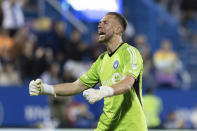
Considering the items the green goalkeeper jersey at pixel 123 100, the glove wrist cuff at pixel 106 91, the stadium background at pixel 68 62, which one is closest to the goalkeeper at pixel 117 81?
the green goalkeeper jersey at pixel 123 100

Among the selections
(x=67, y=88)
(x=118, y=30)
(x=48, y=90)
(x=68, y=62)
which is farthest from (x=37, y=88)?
(x=68, y=62)

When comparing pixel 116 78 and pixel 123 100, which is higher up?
pixel 116 78

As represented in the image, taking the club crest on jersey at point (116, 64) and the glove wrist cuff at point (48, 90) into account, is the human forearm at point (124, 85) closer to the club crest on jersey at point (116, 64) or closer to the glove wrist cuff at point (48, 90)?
the club crest on jersey at point (116, 64)

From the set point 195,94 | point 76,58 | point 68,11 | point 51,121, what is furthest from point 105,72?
point 68,11

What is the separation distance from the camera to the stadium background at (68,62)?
40.7ft

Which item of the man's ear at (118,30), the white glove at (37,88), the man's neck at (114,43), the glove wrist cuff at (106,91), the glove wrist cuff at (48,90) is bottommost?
the glove wrist cuff at (48,90)

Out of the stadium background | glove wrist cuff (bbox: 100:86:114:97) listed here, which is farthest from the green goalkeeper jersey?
the stadium background

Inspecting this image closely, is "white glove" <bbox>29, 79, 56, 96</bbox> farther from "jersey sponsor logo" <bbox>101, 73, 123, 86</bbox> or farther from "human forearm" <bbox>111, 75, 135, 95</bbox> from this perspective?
"human forearm" <bbox>111, 75, 135, 95</bbox>

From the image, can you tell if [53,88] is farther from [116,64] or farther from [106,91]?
[106,91]

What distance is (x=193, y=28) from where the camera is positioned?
19016 mm

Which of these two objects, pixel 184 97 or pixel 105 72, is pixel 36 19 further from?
pixel 105 72

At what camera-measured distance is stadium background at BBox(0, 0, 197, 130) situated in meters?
12.4

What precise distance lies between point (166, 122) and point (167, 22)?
4.95 meters

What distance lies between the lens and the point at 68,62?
1337cm
